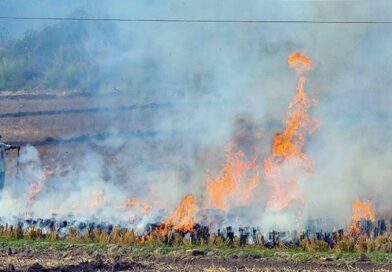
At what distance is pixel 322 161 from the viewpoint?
19.7 meters

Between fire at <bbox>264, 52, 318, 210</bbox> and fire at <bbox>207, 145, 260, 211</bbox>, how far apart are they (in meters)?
0.55

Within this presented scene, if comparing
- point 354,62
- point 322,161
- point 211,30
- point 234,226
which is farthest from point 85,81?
point 234,226

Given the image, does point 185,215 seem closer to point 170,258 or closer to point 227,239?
point 227,239

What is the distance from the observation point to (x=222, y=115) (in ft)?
80.6

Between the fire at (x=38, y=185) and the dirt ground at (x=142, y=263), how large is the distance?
5.27 meters

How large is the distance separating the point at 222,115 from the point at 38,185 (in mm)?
7403

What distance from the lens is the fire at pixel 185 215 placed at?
50.8 feet

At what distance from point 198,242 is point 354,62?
1264 cm

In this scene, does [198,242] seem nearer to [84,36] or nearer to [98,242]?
[98,242]

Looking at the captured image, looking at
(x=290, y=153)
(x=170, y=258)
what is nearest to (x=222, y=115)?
(x=290, y=153)

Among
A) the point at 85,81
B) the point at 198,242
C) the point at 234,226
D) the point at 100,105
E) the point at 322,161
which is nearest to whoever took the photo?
the point at 198,242

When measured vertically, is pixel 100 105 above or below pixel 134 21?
below

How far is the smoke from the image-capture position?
61.2ft

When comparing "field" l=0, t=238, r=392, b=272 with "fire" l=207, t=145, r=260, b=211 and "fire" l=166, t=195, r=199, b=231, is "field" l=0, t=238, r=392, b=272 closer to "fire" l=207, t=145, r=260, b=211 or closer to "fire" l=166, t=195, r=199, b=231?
"fire" l=166, t=195, r=199, b=231
